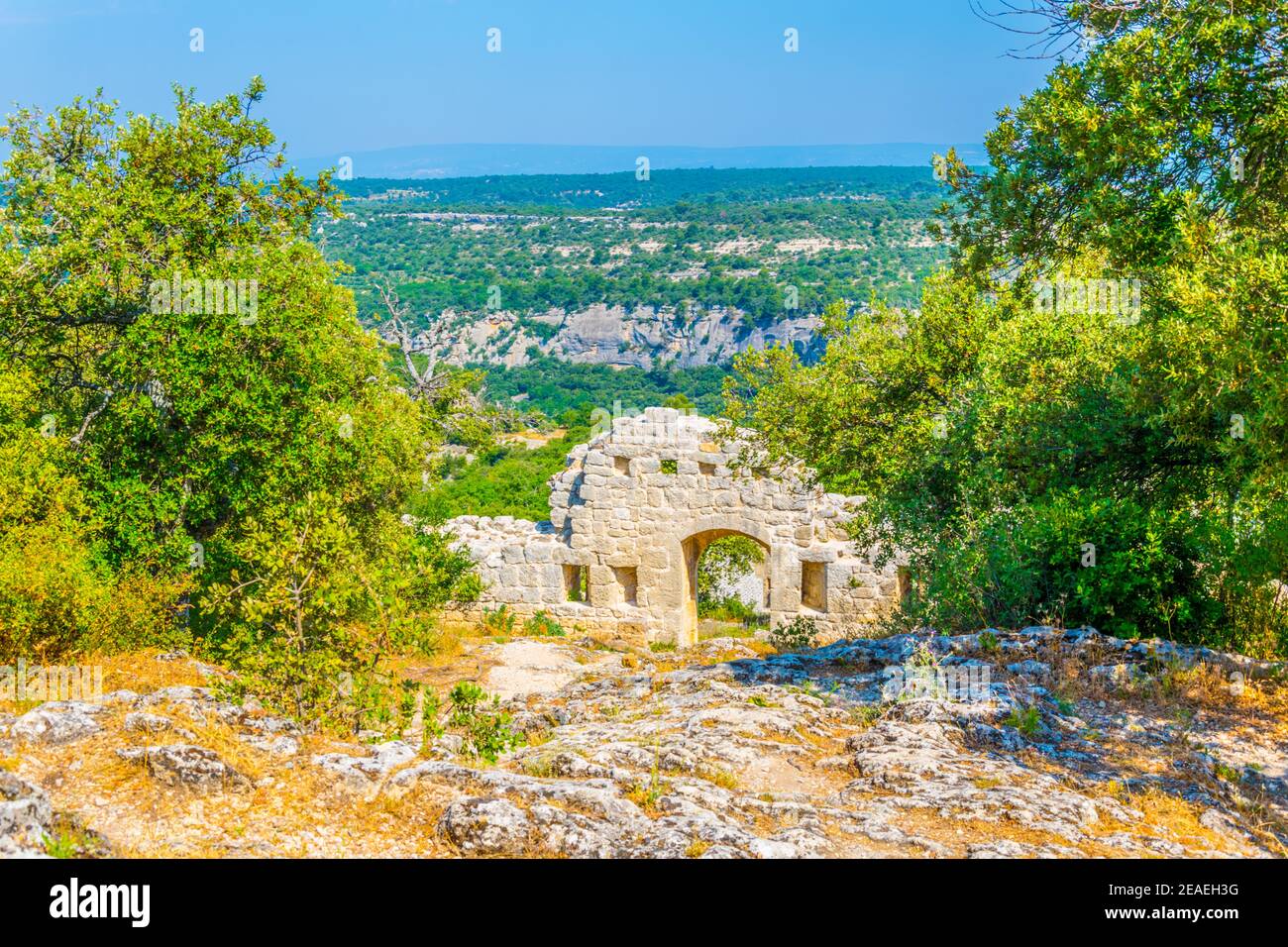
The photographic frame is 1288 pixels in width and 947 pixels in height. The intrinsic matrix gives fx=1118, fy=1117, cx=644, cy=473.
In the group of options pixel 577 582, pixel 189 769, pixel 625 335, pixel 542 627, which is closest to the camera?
pixel 189 769

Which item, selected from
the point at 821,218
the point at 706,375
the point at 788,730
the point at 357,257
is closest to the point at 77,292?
the point at 788,730

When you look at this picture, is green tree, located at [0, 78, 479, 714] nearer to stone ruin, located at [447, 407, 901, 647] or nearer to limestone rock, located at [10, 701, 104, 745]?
limestone rock, located at [10, 701, 104, 745]

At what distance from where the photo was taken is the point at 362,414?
1294cm

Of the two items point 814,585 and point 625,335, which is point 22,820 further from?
point 625,335

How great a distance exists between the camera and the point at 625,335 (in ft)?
226

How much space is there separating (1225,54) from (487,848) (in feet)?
28.1

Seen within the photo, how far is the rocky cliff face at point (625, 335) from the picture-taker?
65.4 meters

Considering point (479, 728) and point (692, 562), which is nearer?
point (479, 728)

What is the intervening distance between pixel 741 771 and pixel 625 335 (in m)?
62.6

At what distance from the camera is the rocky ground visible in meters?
5.42

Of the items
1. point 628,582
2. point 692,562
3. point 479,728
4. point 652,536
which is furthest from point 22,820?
point 692,562

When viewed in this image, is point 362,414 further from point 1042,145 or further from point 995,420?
point 1042,145

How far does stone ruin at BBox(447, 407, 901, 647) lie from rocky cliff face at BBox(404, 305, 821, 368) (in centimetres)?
4576

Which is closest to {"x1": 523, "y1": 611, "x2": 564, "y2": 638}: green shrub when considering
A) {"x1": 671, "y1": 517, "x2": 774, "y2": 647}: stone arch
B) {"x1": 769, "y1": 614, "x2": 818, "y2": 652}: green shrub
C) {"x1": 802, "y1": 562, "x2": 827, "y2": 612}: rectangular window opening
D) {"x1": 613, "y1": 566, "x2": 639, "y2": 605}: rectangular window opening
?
{"x1": 613, "y1": 566, "x2": 639, "y2": 605}: rectangular window opening
